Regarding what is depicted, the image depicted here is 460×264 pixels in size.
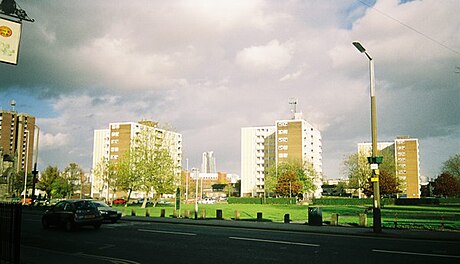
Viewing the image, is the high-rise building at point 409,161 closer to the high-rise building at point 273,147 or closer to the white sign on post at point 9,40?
the high-rise building at point 273,147

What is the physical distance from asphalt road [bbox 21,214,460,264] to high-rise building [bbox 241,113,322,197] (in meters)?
135

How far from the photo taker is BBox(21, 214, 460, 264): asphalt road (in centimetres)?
1228

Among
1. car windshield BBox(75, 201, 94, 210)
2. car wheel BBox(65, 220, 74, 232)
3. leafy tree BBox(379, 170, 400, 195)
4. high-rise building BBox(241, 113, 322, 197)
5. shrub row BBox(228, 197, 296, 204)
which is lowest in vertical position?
shrub row BBox(228, 197, 296, 204)

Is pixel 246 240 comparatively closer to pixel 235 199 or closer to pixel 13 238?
pixel 13 238

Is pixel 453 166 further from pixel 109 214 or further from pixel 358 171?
pixel 109 214

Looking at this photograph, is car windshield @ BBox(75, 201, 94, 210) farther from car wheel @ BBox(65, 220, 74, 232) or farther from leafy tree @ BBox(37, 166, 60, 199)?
leafy tree @ BBox(37, 166, 60, 199)

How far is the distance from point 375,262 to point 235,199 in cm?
9191

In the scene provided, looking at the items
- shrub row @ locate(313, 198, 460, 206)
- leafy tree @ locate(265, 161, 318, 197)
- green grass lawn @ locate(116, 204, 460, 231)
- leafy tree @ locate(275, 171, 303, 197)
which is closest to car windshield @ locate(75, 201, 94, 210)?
green grass lawn @ locate(116, 204, 460, 231)

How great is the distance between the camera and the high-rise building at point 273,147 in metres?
153

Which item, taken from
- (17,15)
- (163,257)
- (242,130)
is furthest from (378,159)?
(242,130)

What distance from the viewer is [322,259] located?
12.2 m

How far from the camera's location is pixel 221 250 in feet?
46.5

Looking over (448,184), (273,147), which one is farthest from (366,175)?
(273,147)

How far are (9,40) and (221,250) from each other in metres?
10.0
